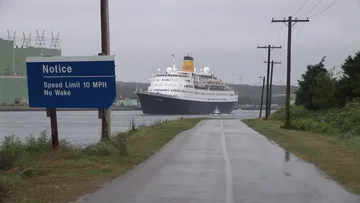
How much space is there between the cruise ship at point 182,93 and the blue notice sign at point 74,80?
73.9m

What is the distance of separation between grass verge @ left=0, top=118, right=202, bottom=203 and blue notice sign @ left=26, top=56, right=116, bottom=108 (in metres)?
1.40

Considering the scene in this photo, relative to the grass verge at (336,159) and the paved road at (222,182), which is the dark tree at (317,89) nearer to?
the grass verge at (336,159)

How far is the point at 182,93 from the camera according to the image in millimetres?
91500

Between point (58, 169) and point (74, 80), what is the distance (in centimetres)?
417

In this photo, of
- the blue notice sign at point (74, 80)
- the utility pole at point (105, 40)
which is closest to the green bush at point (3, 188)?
the blue notice sign at point (74, 80)

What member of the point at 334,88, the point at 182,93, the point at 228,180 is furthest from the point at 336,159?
the point at 182,93

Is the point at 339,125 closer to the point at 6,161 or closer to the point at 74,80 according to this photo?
the point at 74,80

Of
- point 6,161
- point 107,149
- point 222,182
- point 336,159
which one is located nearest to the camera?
point 222,182

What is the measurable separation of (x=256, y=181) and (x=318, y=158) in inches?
233

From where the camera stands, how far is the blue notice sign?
16641mm

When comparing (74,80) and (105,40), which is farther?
(105,40)

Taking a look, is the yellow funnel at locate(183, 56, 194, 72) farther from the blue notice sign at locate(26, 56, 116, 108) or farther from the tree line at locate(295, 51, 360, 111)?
the blue notice sign at locate(26, 56, 116, 108)

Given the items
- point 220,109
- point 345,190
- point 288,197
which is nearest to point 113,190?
point 288,197

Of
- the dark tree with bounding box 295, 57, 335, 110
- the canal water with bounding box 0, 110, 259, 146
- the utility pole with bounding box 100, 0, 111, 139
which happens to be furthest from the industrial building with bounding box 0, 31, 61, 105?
the utility pole with bounding box 100, 0, 111, 139
